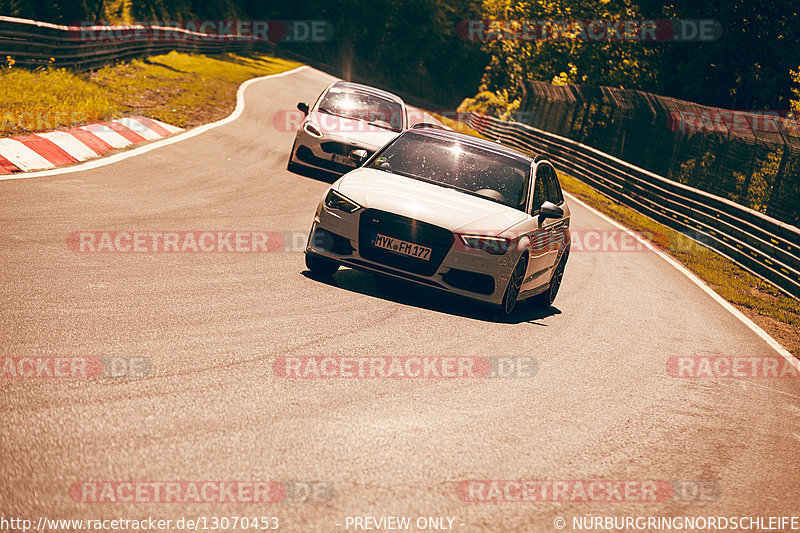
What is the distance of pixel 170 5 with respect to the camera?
49906 millimetres

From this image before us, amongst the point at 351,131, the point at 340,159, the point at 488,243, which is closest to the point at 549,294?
the point at 488,243

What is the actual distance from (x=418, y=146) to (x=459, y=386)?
13.4ft

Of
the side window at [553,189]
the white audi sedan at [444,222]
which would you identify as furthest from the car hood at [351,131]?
the white audi sedan at [444,222]

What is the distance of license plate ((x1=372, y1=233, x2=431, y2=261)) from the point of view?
8242 millimetres

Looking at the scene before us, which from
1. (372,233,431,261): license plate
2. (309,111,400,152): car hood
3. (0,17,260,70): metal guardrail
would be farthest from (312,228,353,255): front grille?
(0,17,260,70): metal guardrail

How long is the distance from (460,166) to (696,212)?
495 inches

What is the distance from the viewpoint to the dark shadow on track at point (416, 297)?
870 cm

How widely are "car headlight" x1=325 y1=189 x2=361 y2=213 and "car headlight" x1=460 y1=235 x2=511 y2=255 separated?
1.00 metres

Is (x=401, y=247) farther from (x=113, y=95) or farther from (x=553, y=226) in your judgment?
(x=113, y=95)

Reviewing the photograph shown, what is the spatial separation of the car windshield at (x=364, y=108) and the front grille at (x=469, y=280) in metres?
9.16

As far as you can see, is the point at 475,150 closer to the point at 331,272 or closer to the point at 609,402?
the point at 331,272

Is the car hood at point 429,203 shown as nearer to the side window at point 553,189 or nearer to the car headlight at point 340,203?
the car headlight at point 340,203

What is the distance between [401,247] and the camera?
8.27 m

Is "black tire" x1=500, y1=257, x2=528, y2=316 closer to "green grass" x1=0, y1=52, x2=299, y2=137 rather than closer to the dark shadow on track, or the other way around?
the dark shadow on track
